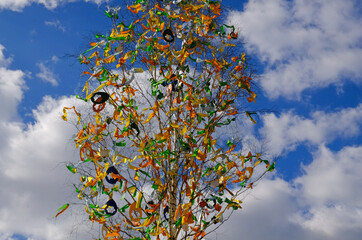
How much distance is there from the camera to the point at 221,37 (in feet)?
14.6

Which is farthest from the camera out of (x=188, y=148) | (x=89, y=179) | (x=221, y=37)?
(x=221, y=37)

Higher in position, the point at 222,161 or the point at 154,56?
the point at 154,56

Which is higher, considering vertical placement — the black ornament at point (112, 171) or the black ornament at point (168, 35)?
the black ornament at point (168, 35)

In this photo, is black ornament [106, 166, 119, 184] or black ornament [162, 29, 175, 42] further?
black ornament [162, 29, 175, 42]

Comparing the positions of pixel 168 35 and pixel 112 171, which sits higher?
pixel 168 35

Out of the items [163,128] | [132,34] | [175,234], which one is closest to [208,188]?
[175,234]

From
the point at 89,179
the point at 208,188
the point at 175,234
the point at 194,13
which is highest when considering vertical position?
the point at 194,13

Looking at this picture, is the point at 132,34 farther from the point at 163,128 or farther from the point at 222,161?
the point at 222,161

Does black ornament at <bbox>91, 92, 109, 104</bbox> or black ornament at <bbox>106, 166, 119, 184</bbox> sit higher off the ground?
black ornament at <bbox>91, 92, 109, 104</bbox>

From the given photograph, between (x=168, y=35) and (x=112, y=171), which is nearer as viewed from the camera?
(x=112, y=171)

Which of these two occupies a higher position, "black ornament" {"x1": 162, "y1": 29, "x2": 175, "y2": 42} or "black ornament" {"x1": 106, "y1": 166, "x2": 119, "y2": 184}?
"black ornament" {"x1": 162, "y1": 29, "x2": 175, "y2": 42}

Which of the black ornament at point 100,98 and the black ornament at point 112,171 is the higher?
the black ornament at point 100,98

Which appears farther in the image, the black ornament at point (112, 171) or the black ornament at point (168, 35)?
the black ornament at point (168, 35)

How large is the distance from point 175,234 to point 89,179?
1.09 meters
